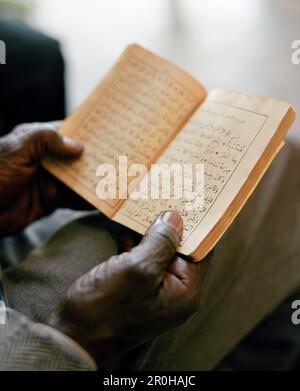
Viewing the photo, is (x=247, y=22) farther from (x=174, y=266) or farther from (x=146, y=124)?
(x=174, y=266)

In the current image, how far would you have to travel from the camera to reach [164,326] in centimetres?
60

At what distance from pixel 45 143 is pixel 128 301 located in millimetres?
419

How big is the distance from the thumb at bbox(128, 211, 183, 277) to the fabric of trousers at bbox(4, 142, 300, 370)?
0.15 m

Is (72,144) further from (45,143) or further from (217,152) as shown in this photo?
(217,152)

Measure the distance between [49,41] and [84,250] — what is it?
0.71 metres

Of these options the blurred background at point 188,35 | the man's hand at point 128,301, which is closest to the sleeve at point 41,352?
the man's hand at point 128,301

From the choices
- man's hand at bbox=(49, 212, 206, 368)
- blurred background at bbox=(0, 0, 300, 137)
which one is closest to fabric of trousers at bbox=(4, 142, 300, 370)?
man's hand at bbox=(49, 212, 206, 368)

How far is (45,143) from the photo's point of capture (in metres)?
0.84

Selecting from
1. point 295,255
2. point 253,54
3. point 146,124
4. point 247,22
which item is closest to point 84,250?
point 146,124

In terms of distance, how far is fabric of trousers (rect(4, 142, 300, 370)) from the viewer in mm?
704

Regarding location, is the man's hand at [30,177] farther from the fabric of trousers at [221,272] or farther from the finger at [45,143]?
the fabric of trousers at [221,272]

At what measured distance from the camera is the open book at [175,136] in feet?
2.08

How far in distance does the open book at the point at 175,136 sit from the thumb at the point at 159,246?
22 millimetres

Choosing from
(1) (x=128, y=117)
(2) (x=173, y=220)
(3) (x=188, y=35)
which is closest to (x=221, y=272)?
(2) (x=173, y=220)
